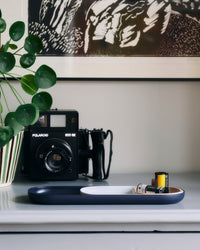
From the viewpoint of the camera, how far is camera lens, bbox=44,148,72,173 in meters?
1.21

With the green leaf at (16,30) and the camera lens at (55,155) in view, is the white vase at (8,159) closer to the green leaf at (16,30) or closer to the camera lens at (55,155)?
the camera lens at (55,155)

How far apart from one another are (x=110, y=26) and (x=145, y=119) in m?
0.37

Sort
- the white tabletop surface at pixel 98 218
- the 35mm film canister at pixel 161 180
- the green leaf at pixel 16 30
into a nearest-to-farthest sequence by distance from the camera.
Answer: the white tabletop surface at pixel 98 218
the 35mm film canister at pixel 161 180
the green leaf at pixel 16 30

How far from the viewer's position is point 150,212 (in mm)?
892

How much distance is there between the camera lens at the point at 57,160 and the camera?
3.96 ft

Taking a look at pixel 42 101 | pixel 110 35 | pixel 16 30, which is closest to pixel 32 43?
pixel 16 30

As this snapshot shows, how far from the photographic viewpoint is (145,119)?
4.91 feet

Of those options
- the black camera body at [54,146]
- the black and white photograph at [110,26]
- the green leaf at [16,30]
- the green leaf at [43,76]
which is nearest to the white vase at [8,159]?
the black camera body at [54,146]

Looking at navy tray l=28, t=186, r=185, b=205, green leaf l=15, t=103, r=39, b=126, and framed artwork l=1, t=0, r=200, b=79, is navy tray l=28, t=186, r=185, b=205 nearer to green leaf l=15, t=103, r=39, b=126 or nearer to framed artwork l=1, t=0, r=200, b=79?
green leaf l=15, t=103, r=39, b=126

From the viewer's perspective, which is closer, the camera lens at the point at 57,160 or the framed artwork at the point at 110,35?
the camera lens at the point at 57,160

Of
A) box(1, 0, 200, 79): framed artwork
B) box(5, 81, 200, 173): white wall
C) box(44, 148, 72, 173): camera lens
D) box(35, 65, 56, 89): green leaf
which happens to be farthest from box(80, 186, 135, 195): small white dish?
box(1, 0, 200, 79): framed artwork

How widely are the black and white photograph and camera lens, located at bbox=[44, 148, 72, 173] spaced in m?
0.42

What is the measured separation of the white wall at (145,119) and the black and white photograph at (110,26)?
13 cm

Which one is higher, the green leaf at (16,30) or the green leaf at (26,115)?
the green leaf at (16,30)
